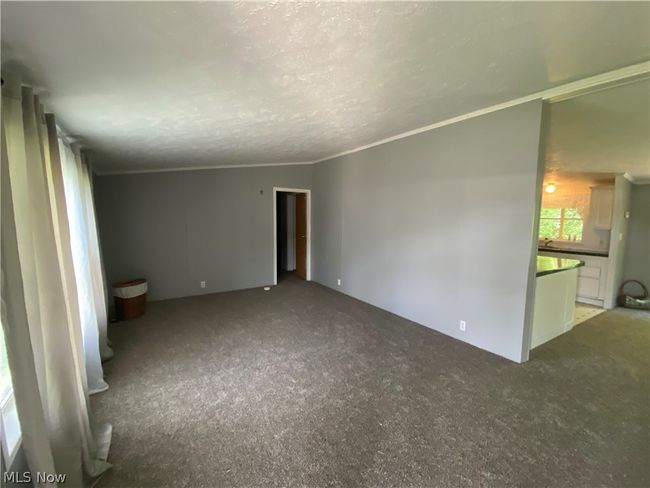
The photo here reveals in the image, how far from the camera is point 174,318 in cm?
418

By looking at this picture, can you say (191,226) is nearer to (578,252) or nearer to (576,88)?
(576,88)

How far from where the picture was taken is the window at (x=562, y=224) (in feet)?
19.6

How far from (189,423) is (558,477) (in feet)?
7.78

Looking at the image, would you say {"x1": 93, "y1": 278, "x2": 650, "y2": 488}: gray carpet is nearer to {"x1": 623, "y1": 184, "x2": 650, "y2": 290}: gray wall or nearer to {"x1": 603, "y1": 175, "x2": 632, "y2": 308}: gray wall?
{"x1": 603, "y1": 175, "x2": 632, "y2": 308}: gray wall

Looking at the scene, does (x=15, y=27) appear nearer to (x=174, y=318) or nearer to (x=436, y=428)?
(x=436, y=428)

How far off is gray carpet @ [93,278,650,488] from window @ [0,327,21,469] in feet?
1.77

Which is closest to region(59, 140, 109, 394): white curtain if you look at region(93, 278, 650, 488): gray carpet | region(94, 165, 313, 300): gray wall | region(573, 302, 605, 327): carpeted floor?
region(93, 278, 650, 488): gray carpet

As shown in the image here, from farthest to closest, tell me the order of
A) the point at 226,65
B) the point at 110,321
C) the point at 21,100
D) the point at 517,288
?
the point at 110,321 < the point at 517,288 < the point at 226,65 < the point at 21,100

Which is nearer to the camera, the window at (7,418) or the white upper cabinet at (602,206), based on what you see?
the window at (7,418)

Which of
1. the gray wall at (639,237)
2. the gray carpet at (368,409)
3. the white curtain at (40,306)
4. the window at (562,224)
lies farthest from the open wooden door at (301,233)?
the gray wall at (639,237)

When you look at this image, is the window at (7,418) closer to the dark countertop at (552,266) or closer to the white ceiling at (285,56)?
the white ceiling at (285,56)

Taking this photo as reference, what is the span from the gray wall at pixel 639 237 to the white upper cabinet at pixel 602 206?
520 mm

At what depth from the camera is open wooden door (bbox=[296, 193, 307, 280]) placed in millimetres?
6426

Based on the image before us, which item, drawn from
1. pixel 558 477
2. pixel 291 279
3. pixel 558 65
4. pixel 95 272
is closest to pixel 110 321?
pixel 95 272
